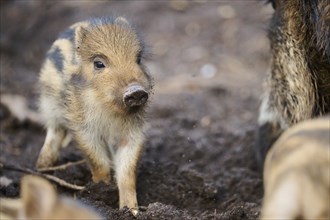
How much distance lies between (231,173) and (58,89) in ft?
4.60

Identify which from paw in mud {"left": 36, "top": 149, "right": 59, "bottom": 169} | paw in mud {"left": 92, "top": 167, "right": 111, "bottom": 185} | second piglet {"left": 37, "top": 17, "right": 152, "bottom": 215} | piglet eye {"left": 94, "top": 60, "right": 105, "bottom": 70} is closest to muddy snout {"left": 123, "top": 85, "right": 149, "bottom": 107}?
second piglet {"left": 37, "top": 17, "right": 152, "bottom": 215}

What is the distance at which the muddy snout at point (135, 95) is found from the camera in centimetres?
514

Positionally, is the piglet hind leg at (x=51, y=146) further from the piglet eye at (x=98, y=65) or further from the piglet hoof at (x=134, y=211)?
the piglet hoof at (x=134, y=211)

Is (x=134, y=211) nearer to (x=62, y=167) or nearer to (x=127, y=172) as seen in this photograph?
(x=127, y=172)

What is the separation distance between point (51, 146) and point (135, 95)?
1.35 meters

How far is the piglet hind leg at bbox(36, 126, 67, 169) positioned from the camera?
6.29m

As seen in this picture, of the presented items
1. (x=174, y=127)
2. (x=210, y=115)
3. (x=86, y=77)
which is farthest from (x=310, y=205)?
(x=210, y=115)

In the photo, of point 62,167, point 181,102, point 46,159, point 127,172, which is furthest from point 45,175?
point 181,102

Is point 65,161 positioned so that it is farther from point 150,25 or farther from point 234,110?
point 150,25

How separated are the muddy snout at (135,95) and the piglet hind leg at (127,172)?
1.81 feet

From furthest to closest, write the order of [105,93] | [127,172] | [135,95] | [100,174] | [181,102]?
[181,102] → [100,174] → [127,172] → [105,93] → [135,95]

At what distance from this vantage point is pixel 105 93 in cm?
537

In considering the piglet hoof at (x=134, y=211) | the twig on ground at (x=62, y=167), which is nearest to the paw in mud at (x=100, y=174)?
the twig on ground at (x=62, y=167)

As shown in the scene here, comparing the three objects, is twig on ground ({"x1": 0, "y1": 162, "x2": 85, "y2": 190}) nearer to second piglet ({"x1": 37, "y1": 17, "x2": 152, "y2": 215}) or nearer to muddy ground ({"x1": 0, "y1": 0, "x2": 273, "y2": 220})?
muddy ground ({"x1": 0, "y1": 0, "x2": 273, "y2": 220})
